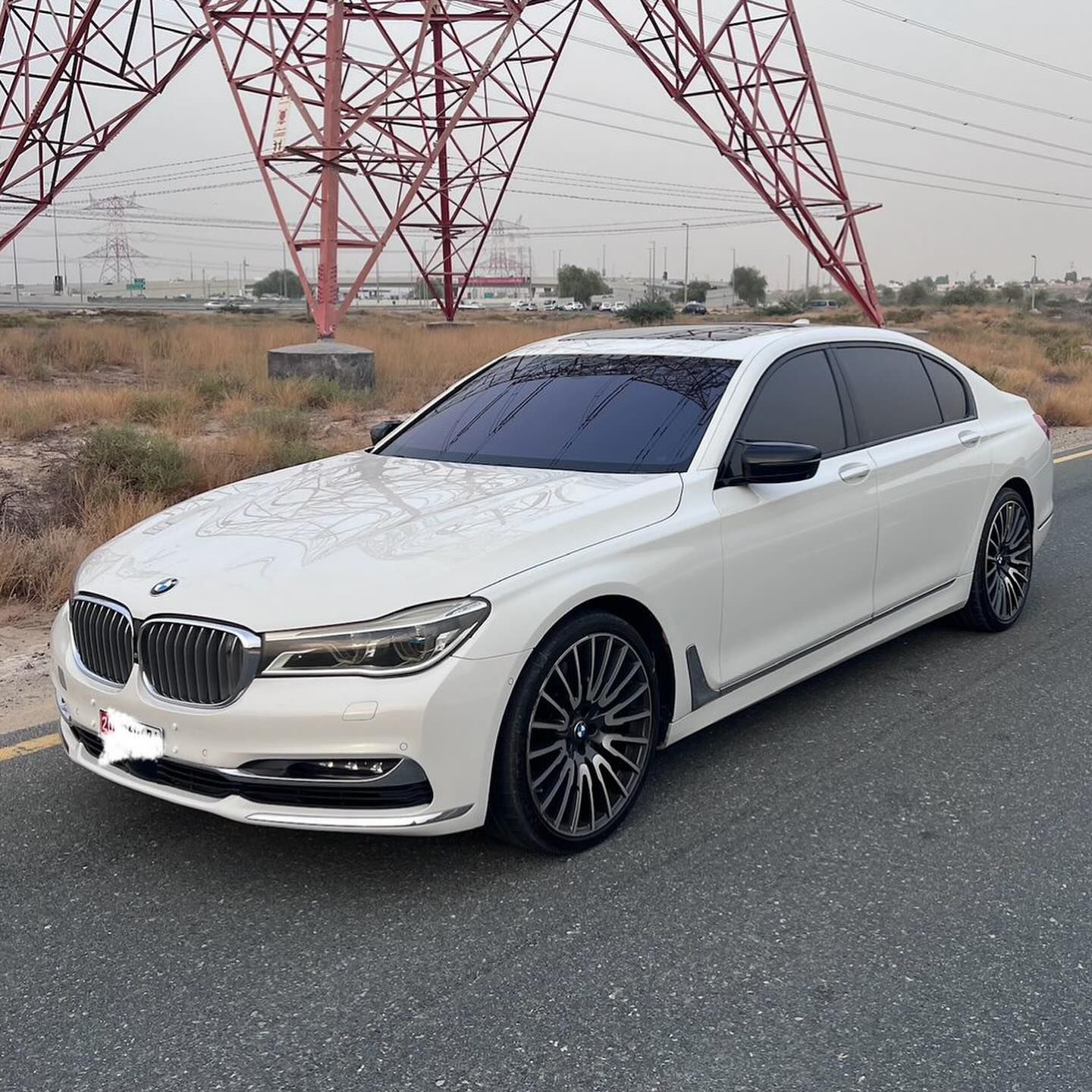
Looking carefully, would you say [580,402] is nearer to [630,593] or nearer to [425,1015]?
[630,593]

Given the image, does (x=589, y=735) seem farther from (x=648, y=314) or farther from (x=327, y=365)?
(x=648, y=314)

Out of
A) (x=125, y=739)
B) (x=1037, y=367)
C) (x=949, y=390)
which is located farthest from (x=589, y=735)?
(x=1037, y=367)

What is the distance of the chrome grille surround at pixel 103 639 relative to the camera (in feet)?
12.1

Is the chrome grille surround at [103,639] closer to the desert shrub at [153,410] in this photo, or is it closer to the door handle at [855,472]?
the door handle at [855,472]

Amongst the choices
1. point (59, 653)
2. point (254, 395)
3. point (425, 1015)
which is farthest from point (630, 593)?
point (254, 395)

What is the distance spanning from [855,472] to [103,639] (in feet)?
9.85

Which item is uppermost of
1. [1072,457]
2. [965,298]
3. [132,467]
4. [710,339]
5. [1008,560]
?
[965,298]

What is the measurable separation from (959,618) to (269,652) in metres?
4.09

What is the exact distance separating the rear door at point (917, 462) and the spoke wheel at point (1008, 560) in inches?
10.5

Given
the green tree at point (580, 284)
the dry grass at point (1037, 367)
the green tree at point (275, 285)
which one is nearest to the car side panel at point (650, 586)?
the dry grass at point (1037, 367)

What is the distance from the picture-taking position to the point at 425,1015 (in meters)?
2.98

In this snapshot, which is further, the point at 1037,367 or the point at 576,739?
the point at 1037,367

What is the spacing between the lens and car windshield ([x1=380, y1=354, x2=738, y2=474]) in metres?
4.65

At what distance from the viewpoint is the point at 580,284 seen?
411 ft
